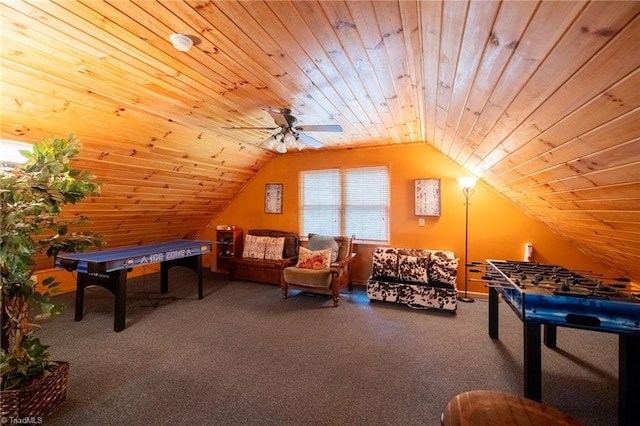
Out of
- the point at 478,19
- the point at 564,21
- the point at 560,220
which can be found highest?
the point at 478,19

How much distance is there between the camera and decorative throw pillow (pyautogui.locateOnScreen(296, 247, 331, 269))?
4059 mm

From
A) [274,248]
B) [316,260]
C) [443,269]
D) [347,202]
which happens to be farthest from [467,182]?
[274,248]

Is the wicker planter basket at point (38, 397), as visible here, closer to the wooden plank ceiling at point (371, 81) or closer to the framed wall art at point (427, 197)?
the wooden plank ceiling at point (371, 81)

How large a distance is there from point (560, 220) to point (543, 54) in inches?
98.3

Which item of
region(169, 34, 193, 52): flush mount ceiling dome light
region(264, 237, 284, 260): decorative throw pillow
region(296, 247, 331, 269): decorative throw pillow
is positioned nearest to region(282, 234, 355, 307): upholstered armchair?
region(296, 247, 331, 269): decorative throw pillow

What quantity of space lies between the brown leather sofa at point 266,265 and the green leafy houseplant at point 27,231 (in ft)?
9.87

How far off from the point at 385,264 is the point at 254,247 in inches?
96.2

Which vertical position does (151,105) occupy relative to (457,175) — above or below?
above

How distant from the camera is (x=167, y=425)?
169 centimetres

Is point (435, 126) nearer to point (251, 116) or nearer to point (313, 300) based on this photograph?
point (251, 116)

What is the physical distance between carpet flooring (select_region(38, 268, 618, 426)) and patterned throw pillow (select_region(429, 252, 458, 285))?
0.43 m

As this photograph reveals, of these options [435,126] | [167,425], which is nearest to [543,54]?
[435,126]

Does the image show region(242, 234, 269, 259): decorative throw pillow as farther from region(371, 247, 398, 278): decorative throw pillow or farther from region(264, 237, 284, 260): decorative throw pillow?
region(371, 247, 398, 278): decorative throw pillow

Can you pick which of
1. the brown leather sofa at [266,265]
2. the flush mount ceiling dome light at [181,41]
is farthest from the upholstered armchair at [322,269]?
the flush mount ceiling dome light at [181,41]
